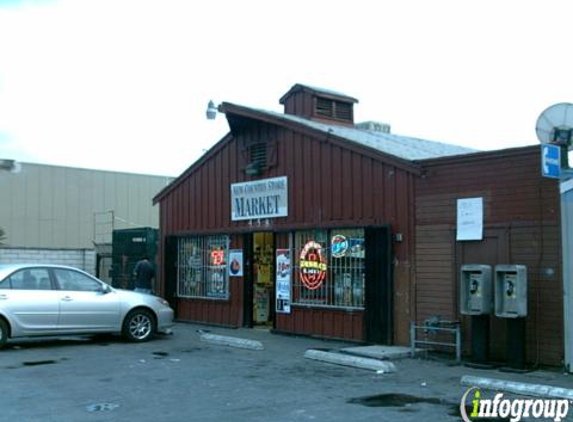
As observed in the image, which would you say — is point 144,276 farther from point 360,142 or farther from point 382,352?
point 382,352

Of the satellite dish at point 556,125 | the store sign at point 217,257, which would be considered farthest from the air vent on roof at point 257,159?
the satellite dish at point 556,125

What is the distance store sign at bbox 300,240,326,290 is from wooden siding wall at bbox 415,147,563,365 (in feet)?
7.70

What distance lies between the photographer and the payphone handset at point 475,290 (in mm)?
10914

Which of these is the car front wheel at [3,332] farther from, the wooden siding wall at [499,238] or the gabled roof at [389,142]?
the wooden siding wall at [499,238]

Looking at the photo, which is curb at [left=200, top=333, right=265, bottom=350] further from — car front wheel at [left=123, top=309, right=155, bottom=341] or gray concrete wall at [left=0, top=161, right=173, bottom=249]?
gray concrete wall at [left=0, top=161, right=173, bottom=249]

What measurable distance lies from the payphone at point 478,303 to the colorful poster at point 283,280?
15.4 ft

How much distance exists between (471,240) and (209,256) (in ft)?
24.7

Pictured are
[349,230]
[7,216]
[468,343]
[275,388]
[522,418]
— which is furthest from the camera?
[7,216]

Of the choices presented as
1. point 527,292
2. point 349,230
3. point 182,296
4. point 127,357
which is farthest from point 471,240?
point 182,296

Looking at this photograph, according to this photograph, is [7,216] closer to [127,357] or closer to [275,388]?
[127,357]

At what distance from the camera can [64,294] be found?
13.0 metres

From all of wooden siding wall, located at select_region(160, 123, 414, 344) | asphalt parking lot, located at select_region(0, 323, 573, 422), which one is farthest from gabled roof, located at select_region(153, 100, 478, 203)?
asphalt parking lot, located at select_region(0, 323, 573, 422)
